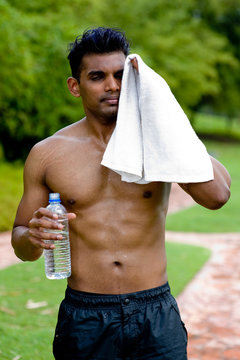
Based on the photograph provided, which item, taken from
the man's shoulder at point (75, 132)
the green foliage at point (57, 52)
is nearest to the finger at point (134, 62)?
the man's shoulder at point (75, 132)

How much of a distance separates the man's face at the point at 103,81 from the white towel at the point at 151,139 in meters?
0.12

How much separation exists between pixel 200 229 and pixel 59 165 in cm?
821

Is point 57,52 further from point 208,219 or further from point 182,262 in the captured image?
point 182,262

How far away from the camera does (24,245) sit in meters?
2.32

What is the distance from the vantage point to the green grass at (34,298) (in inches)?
164

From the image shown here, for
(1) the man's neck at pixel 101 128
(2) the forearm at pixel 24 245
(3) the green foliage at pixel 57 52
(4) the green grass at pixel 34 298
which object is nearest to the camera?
(2) the forearm at pixel 24 245

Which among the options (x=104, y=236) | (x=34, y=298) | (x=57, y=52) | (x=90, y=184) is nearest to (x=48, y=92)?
(x=57, y=52)

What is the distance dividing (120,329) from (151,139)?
34.9 inches

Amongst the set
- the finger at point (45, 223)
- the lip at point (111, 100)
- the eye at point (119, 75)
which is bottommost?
the finger at point (45, 223)

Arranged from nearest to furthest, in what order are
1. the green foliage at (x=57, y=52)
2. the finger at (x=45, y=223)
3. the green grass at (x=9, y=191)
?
the finger at (x=45, y=223)
the green grass at (x=9, y=191)
the green foliage at (x=57, y=52)

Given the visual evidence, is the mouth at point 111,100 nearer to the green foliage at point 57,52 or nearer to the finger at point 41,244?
the finger at point 41,244

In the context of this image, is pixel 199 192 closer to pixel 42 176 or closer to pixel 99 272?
pixel 99 272

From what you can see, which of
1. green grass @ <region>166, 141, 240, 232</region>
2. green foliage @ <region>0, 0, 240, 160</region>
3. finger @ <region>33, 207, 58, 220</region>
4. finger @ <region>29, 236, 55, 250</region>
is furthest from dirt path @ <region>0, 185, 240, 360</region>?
green foliage @ <region>0, 0, 240, 160</region>

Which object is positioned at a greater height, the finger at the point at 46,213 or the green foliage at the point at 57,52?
the green foliage at the point at 57,52
